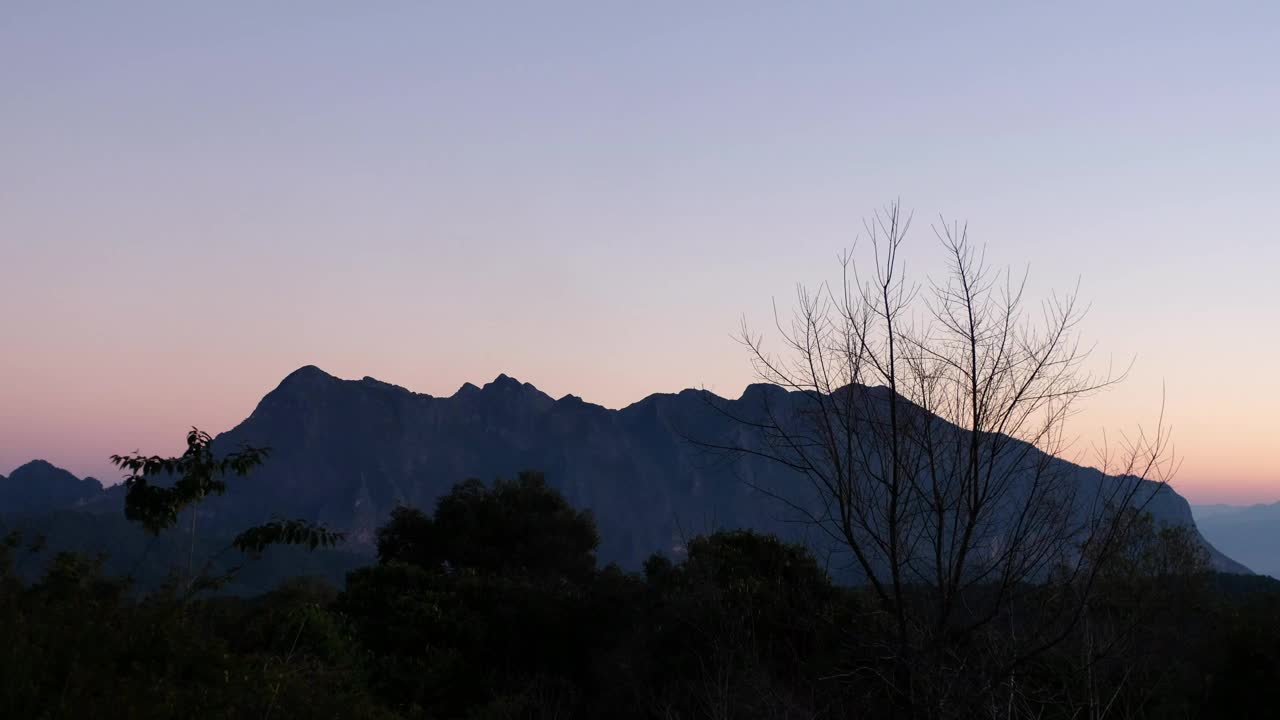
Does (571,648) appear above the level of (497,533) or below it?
below

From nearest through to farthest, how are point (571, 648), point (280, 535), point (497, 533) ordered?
1. point (280, 535)
2. point (571, 648)
3. point (497, 533)

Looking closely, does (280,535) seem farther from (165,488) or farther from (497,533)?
(497,533)

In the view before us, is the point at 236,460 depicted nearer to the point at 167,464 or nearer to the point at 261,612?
the point at 167,464

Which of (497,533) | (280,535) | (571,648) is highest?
(497,533)

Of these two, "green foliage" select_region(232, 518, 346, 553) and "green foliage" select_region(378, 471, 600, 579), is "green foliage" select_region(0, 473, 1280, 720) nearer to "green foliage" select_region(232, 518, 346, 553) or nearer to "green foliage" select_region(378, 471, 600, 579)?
"green foliage" select_region(232, 518, 346, 553)

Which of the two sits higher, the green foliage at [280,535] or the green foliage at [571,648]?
the green foliage at [280,535]

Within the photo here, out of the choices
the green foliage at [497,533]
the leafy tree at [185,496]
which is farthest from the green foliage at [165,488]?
the green foliage at [497,533]

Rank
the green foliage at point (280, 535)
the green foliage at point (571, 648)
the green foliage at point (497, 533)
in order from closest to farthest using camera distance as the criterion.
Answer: the green foliage at point (571, 648) → the green foliage at point (280, 535) → the green foliage at point (497, 533)

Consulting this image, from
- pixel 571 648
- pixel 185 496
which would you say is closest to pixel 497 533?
pixel 571 648

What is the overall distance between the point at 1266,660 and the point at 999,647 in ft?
52.0

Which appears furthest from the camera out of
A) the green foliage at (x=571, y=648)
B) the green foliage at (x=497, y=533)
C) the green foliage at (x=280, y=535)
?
the green foliage at (x=497, y=533)

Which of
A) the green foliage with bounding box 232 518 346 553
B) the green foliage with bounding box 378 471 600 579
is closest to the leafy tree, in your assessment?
the green foliage with bounding box 232 518 346 553

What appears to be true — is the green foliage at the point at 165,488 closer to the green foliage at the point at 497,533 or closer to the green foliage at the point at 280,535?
the green foliage at the point at 280,535

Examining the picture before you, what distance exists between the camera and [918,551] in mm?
9047
